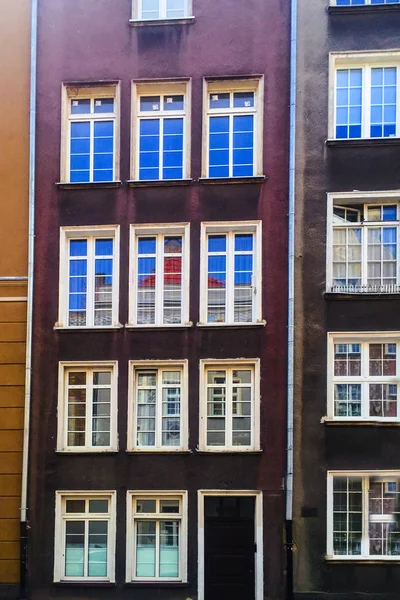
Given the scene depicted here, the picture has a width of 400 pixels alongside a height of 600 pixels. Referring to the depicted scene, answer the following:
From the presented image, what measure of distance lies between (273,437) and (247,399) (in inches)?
41.6

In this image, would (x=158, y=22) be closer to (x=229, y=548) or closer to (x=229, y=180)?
(x=229, y=180)

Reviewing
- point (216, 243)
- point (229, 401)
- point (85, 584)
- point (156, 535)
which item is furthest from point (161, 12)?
point (85, 584)

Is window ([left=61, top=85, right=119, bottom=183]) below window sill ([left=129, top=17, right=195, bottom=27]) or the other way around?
below

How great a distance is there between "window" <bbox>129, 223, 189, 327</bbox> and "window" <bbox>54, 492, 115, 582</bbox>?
4.25 metres

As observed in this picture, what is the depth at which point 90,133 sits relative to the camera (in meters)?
17.9

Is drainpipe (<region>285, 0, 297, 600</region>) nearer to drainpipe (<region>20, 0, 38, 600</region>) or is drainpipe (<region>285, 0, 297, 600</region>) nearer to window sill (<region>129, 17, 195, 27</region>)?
window sill (<region>129, 17, 195, 27</region>)

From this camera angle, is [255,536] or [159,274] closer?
[255,536]

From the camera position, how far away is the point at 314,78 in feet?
56.2

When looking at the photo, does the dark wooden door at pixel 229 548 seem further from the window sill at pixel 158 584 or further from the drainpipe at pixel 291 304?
the drainpipe at pixel 291 304

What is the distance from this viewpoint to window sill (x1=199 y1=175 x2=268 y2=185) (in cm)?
1695

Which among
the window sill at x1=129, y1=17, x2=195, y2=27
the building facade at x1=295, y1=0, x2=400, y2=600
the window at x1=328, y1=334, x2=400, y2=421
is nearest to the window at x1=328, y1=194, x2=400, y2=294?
the building facade at x1=295, y1=0, x2=400, y2=600

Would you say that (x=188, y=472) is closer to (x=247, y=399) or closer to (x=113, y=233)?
(x=247, y=399)

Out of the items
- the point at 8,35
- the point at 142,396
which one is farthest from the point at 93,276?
the point at 8,35

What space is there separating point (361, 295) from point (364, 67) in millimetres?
5492
